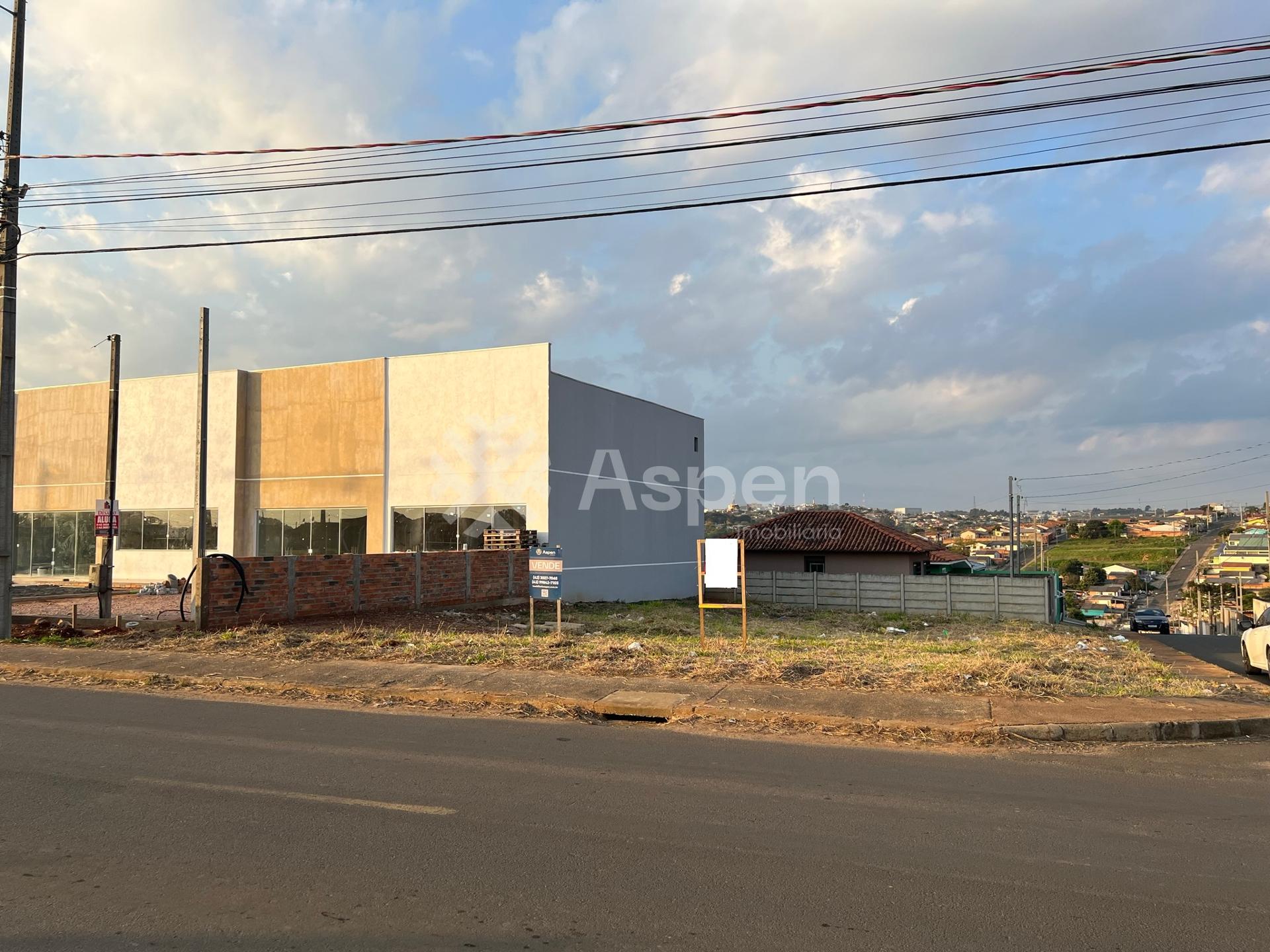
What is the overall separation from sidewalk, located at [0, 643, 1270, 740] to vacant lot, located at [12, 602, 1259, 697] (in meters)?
0.63

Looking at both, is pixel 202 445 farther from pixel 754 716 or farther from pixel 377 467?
pixel 754 716

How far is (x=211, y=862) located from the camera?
5.52 meters

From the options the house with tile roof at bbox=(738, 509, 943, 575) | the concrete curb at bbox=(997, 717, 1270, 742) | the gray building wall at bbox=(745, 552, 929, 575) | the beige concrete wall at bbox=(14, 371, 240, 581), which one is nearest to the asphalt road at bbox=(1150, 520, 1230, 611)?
the house with tile roof at bbox=(738, 509, 943, 575)

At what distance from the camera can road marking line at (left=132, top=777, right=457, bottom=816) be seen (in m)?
6.67

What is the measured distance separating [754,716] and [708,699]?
0.91 m

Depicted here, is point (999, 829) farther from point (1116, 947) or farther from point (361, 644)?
point (361, 644)

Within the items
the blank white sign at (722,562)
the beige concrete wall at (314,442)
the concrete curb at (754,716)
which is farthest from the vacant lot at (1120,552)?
the concrete curb at (754,716)

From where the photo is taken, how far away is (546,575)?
17.0 m

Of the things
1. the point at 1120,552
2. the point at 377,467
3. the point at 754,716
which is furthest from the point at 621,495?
the point at 1120,552

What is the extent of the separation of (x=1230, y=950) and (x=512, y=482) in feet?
85.5

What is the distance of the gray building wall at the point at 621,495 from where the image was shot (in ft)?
97.8

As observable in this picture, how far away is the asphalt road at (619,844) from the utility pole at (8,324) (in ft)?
34.4

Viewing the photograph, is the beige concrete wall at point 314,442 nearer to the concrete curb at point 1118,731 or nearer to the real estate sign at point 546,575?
the real estate sign at point 546,575

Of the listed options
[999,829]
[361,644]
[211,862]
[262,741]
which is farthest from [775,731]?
[361,644]
